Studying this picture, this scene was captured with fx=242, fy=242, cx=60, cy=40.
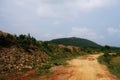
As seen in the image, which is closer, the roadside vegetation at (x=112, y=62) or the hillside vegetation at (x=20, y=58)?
the hillside vegetation at (x=20, y=58)

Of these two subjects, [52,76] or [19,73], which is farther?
[19,73]

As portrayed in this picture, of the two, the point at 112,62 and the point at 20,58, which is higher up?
the point at 20,58

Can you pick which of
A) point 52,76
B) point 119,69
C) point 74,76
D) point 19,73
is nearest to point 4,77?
point 19,73

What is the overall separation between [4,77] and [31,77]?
8.41 ft

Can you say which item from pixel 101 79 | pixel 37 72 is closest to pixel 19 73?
pixel 37 72

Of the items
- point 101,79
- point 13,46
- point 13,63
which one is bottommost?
point 101,79

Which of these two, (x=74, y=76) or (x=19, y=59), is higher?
(x=19, y=59)

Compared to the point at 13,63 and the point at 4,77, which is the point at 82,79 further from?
the point at 13,63

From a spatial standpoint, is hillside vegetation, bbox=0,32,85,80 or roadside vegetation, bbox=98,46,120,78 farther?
roadside vegetation, bbox=98,46,120,78

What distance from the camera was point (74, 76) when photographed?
20.5m

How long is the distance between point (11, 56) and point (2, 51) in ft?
5.30

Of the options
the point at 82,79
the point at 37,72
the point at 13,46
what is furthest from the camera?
the point at 13,46

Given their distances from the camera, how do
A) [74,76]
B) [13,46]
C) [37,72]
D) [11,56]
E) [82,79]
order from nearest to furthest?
[82,79] → [74,76] → [37,72] → [11,56] → [13,46]

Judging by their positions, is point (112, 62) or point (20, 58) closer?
point (20, 58)
